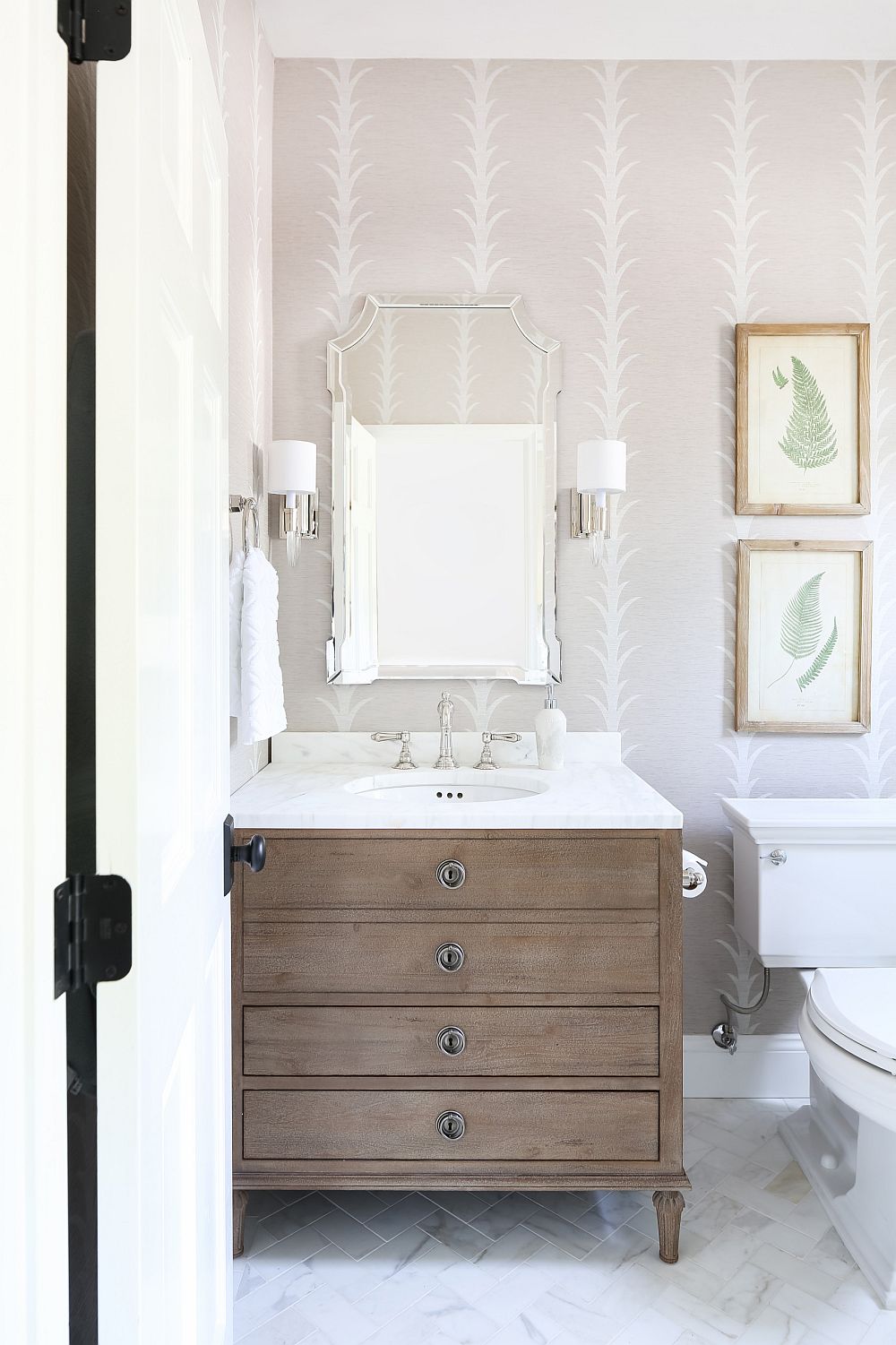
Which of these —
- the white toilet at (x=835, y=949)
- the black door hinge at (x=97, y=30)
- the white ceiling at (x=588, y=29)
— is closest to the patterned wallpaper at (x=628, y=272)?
the white ceiling at (x=588, y=29)

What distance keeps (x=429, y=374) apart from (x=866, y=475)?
118 cm

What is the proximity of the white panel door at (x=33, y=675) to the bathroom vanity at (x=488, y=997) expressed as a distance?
1.05m

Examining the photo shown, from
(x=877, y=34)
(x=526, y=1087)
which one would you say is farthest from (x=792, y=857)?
(x=877, y=34)

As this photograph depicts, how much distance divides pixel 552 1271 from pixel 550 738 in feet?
3.61

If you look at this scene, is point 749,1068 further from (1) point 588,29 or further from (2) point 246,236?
(1) point 588,29

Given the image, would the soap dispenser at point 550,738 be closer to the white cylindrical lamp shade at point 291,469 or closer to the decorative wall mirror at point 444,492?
the decorative wall mirror at point 444,492

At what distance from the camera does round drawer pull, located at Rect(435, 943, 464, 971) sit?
166 centimetres

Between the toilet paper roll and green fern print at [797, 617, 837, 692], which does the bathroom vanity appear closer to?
the toilet paper roll

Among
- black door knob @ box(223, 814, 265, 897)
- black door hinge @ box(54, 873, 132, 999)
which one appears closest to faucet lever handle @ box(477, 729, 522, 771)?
black door knob @ box(223, 814, 265, 897)

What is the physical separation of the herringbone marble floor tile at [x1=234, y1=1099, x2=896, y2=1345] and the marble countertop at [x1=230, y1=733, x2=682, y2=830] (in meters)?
0.85

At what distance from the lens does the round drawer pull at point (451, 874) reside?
166 cm

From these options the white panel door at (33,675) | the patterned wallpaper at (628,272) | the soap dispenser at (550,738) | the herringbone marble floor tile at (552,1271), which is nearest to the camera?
the white panel door at (33,675)

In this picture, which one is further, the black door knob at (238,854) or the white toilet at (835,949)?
the white toilet at (835,949)

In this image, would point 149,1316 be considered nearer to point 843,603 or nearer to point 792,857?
point 792,857
